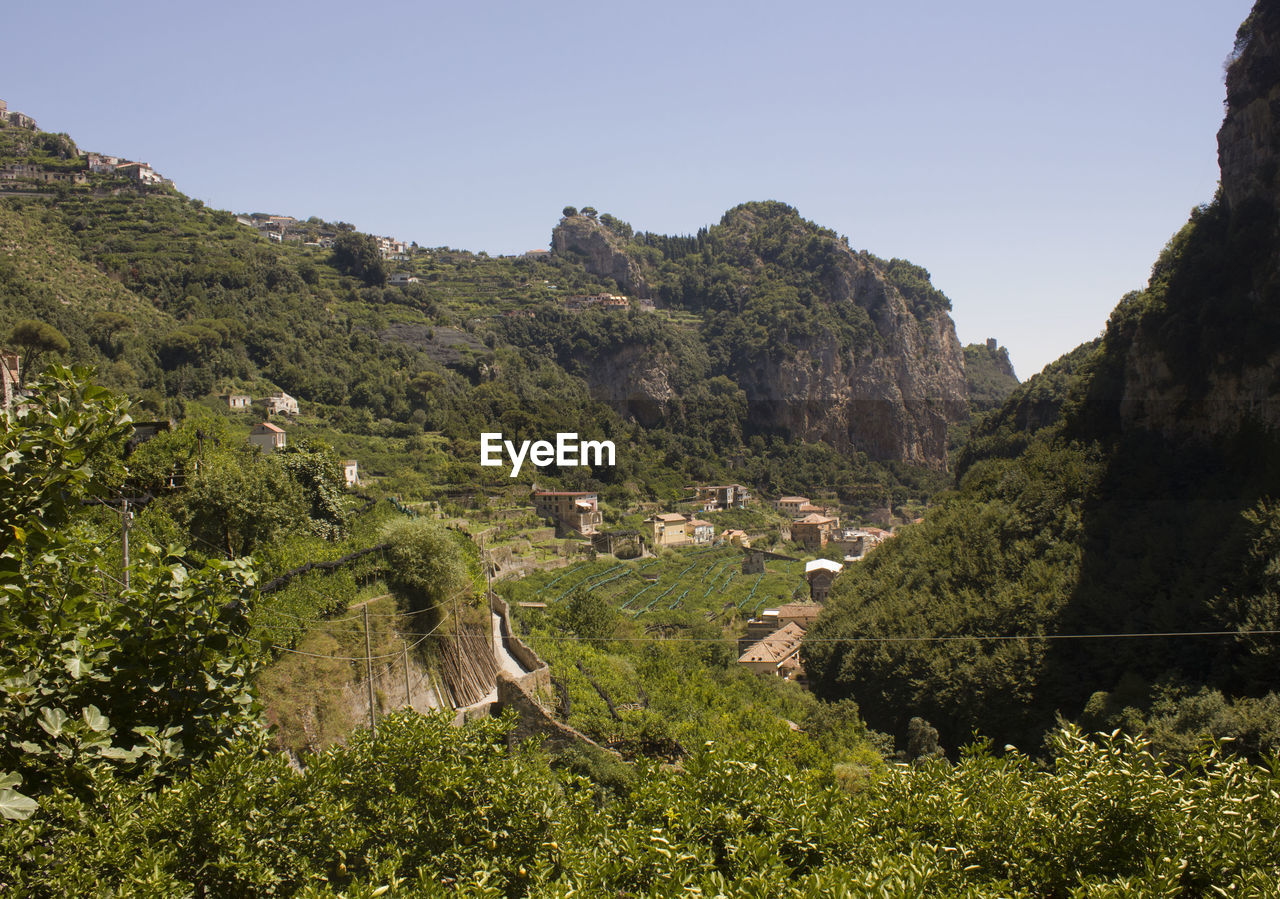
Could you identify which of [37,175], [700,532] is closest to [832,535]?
[700,532]

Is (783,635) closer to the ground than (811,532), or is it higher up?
closer to the ground

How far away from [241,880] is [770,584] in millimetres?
41556

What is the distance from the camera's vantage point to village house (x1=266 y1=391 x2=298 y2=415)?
4584 centimetres

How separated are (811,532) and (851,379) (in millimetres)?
41619

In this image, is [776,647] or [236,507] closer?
[236,507]

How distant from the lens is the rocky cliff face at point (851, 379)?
294 ft

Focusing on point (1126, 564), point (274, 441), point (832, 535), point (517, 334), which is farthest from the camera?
point (517, 334)

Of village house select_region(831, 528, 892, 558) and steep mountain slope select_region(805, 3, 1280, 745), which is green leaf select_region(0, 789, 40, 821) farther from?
village house select_region(831, 528, 892, 558)

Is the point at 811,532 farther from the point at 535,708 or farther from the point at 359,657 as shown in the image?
the point at 359,657

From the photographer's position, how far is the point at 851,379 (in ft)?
321

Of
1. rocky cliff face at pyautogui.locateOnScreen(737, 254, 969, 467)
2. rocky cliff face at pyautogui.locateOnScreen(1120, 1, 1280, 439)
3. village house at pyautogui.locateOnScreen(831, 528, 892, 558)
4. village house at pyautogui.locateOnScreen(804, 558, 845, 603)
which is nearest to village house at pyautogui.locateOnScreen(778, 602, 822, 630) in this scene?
village house at pyautogui.locateOnScreen(804, 558, 845, 603)

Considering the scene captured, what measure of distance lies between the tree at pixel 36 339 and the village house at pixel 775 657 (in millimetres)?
33895

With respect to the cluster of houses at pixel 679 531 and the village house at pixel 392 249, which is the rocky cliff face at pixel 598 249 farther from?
the cluster of houses at pixel 679 531

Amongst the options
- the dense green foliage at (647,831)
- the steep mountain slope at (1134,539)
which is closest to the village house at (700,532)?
the steep mountain slope at (1134,539)
